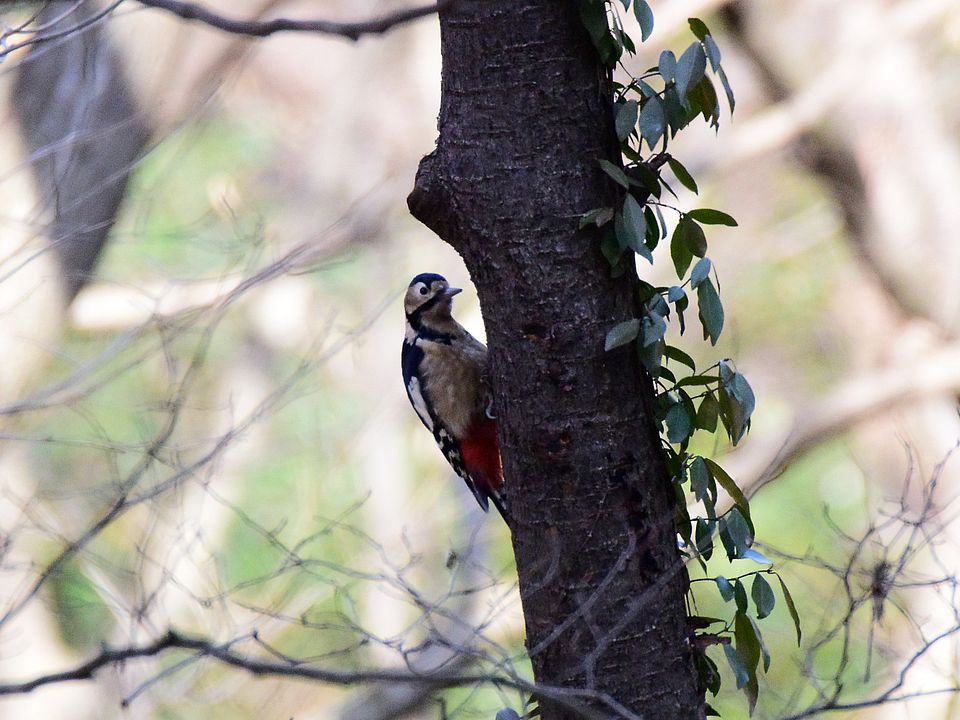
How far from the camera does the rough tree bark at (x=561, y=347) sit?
79.6 inches

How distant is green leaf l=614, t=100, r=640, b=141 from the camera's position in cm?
203

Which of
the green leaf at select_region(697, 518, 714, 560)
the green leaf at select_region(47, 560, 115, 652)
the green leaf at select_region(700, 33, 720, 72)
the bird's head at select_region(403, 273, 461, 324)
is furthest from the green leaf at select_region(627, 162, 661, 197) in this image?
the green leaf at select_region(47, 560, 115, 652)

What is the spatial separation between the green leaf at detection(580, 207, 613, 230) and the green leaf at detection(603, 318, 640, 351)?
20 centimetres

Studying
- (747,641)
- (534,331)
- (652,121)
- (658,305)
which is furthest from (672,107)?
(747,641)

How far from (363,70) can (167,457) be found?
4230 mm

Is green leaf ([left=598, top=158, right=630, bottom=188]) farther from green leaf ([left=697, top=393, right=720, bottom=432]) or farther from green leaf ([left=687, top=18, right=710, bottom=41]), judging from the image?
green leaf ([left=697, top=393, right=720, bottom=432])

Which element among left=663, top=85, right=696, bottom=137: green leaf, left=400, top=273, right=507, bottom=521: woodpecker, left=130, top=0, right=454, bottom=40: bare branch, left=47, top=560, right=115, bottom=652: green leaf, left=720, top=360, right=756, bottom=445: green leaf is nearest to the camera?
left=130, top=0, right=454, bottom=40: bare branch

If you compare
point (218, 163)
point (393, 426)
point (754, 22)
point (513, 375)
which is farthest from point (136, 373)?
point (513, 375)

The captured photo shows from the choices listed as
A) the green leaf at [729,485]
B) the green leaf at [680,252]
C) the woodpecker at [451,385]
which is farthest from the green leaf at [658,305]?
the woodpecker at [451,385]

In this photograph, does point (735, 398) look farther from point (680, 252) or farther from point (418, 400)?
point (418, 400)

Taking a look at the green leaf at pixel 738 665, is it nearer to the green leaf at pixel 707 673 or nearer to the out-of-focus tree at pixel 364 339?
the green leaf at pixel 707 673

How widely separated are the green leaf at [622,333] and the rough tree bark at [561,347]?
0.03 meters

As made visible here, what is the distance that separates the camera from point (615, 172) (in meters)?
2.01

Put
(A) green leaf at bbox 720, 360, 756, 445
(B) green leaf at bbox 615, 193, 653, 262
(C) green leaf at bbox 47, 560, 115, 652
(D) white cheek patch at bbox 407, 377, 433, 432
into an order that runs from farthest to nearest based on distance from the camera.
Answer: (C) green leaf at bbox 47, 560, 115, 652 → (D) white cheek patch at bbox 407, 377, 433, 432 → (A) green leaf at bbox 720, 360, 756, 445 → (B) green leaf at bbox 615, 193, 653, 262
